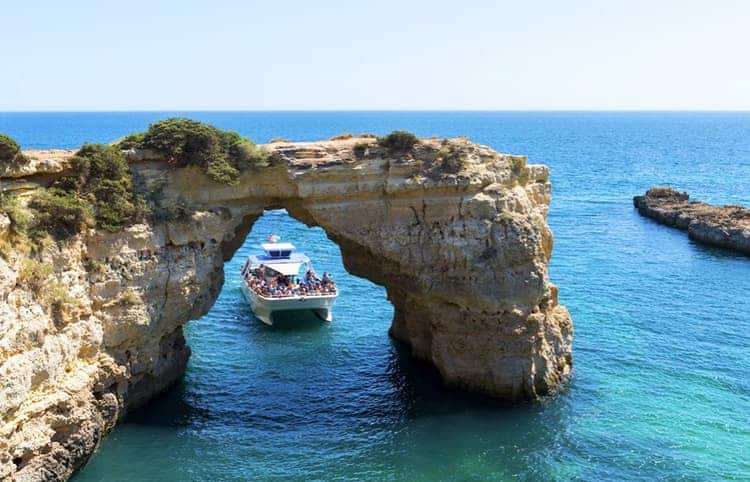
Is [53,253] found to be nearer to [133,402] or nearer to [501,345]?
[133,402]

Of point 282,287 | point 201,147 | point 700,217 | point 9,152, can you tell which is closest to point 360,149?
point 201,147

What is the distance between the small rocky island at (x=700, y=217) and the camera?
64250 mm

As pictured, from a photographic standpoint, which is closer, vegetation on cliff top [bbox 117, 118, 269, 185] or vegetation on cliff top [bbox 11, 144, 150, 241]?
vegetation on cliff top [bbox 11, 144, 150, 241]

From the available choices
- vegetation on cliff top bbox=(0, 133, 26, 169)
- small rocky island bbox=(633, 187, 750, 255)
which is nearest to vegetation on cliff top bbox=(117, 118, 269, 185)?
vegetation on cliff top bbox=(0, 133, 26, 169)

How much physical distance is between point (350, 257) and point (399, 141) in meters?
6.76

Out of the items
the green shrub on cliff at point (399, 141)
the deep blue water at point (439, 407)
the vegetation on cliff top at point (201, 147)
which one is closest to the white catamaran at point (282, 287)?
the deep blue water at point (439, 407)

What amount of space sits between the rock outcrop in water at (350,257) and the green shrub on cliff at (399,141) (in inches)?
14.5

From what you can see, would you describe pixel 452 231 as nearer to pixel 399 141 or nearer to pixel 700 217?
pixel 399 141

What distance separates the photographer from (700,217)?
7181cm

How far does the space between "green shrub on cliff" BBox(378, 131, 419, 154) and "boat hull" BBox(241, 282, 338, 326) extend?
14.8 m

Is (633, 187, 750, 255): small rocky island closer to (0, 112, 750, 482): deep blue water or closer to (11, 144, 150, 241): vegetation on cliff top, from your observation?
(0, 112, 750, 482): deep blue water

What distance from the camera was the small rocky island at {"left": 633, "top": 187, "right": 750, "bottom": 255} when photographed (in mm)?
64250

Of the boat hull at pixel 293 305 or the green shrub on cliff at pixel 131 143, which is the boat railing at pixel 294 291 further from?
the green shrub on cliff at pixel 131 143

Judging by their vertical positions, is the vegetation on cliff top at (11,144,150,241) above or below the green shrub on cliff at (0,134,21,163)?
below
